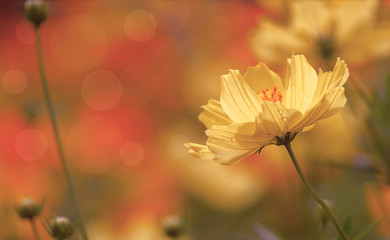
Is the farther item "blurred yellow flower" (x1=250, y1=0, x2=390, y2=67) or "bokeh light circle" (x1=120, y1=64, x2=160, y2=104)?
"bokeh light circle" (x1=120, y1=64, x2=160, y2=104)

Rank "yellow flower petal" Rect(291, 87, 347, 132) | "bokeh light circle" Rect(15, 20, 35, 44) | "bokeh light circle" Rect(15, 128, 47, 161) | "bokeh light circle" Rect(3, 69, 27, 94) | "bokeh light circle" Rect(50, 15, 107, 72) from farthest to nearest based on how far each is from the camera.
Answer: "bokeh light circle" Rect(15, 20, 35, 44)
"bokeh light circle" Rect(50, 15, 107, 72)
"bokeh light circle" Rect(3, 69, 27, 94)
"bokeh light circle" Rect(15, 128, 47, 161)
"yellow flower petal" Rect(291, 87, 347, 132)

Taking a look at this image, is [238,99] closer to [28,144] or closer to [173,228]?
[173,228]

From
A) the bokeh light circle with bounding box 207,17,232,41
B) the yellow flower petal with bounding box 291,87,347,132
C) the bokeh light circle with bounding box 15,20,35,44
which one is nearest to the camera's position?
the yellow flower petal with bounding box 291,87,347,132

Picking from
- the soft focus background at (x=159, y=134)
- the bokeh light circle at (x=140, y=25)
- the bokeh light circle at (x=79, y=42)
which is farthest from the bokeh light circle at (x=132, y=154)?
the bokeh light circle at (x=140, y=25)

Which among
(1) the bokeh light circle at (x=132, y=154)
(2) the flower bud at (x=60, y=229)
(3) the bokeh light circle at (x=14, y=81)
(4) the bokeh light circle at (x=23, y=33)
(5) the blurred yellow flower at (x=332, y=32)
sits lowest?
(2) the flower bud at (x=60, y=229)

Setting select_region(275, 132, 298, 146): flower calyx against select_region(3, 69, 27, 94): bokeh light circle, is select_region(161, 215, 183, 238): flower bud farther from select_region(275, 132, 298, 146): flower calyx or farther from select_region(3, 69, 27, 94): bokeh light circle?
select_region(3, 69, 27, 94): bokeh light circle

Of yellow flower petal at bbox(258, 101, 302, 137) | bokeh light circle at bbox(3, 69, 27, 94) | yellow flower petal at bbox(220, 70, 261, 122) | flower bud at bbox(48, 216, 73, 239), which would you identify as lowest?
yellow flower petal at bbox(258, 101, 302, 137)

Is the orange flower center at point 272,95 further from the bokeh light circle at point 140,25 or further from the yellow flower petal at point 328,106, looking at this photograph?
the bokeh light circle at point 140,25

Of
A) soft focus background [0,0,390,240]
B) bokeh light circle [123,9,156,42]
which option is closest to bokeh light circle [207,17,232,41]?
soft focus background [0,0,390,240]
